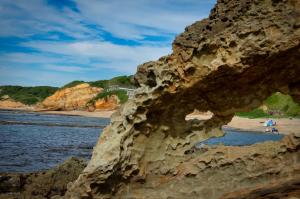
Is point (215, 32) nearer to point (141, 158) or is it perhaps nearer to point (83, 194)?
point (141, 158)

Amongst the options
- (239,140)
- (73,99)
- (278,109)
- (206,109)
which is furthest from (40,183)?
(73,99)

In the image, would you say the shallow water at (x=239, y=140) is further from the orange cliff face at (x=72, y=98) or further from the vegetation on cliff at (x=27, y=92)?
A: the vegetation on cliff at (x=27, y=92)


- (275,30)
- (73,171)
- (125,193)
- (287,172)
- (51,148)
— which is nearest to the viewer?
(275,30)

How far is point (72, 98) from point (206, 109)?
8336cm

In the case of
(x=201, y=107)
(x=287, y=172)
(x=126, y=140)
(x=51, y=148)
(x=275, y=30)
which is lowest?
(x=51, y=148)

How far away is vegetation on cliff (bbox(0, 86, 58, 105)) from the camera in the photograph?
12388cm

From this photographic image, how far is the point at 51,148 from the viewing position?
21.2 metres

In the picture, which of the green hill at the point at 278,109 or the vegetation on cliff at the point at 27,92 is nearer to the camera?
the green hill at the point at 278,109

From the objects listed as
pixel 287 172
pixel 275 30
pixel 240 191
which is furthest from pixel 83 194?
pixel 275 30

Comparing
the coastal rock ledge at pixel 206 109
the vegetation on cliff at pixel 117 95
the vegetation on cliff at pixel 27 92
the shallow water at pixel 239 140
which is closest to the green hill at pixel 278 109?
the shallow water at pixel 239 140

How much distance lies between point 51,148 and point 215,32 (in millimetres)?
16509

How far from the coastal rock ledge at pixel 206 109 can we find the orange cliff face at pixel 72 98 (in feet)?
261

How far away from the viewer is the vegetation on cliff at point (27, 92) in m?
124

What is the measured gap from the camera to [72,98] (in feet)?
291
